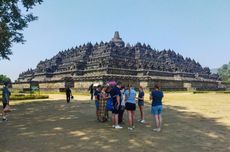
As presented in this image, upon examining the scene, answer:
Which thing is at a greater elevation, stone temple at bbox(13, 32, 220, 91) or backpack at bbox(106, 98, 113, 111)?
stone temple at bbox(13, 32, 220, 91)

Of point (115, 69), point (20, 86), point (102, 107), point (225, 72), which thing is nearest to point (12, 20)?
point (102, 107)

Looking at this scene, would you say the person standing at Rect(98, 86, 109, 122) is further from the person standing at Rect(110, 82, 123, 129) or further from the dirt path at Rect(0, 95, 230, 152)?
the person standing at Rect(110, 82, 123, 129)

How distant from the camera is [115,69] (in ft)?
190

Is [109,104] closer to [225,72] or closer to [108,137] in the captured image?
[108,137]

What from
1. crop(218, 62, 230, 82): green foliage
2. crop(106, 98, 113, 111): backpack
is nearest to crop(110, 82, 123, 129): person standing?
crop(106, 98, 113, 111): backpack

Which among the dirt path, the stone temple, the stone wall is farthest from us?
the stone wall

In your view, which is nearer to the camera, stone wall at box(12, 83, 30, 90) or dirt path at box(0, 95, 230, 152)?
dirt path at box(0, 95, 230, 152)

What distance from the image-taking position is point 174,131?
38.9 ft

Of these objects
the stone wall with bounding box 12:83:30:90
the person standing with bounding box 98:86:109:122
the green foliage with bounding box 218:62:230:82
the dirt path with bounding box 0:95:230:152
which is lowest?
the dirt path with bounding box 0:95:230:152

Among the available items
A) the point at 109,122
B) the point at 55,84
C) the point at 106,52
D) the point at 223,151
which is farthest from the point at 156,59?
the point at 223,151

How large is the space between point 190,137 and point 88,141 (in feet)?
13.6

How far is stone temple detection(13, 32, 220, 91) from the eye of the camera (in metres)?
56.5

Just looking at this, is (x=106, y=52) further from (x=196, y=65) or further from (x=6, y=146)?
(x=6, y=146)

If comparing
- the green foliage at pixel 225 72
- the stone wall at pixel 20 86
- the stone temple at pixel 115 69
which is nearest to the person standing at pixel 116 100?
the stone temple at pixel 115 69
